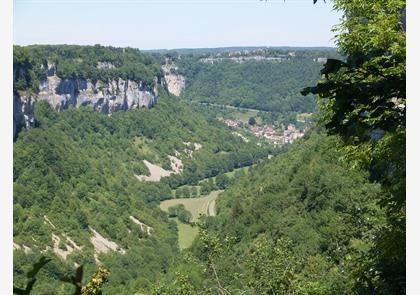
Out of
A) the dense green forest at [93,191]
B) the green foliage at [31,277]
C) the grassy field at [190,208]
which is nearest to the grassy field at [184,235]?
the grassy field at [190,208]

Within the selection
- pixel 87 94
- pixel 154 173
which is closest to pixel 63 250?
pixel 154 173

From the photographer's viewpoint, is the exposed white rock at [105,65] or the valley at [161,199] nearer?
the valley at [161,199]

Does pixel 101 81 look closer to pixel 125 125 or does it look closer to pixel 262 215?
pixel 125 125

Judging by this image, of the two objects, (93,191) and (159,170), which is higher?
(93,191)

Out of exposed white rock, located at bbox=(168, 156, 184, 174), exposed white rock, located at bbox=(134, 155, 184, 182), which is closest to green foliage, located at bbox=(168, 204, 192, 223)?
exposed white rock, located at bbox=(134, 155, 184, 182)

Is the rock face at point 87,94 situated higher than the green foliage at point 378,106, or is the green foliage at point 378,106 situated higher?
the green foliage at point 378,106

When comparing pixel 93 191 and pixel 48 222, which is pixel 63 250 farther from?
pixel 93 191

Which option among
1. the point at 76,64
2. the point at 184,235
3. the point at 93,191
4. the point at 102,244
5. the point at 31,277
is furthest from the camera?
the point at 76,64

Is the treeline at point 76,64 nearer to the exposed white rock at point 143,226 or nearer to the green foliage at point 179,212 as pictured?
the exposed white rock at point 143,226
